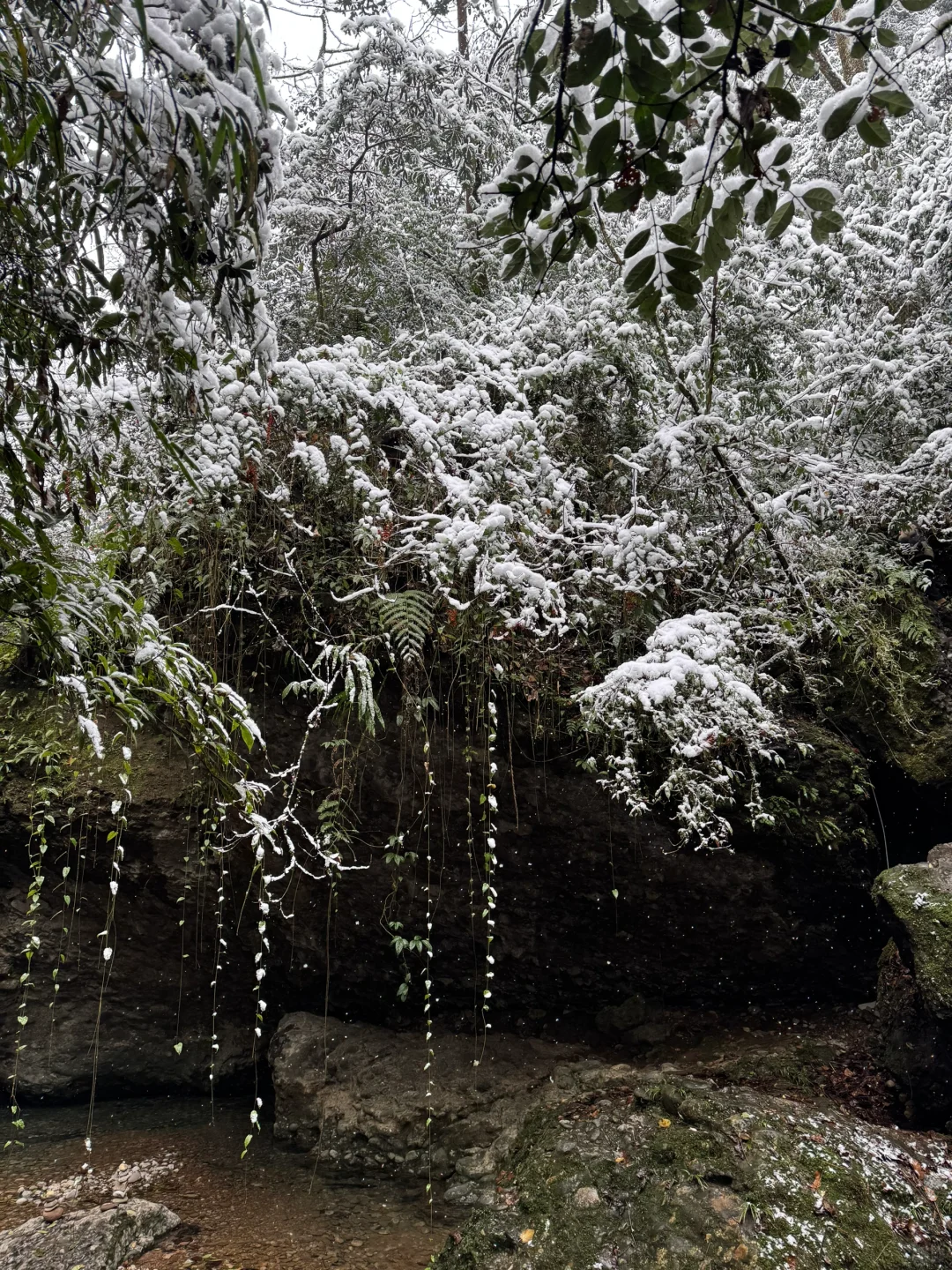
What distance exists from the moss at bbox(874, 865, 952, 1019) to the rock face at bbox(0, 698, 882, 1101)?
20.3 inches

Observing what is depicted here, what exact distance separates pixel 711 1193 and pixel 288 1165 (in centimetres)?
210

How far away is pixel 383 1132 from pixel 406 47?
5.97 meters

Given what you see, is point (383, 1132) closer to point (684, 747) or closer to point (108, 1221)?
point (108, 1221)

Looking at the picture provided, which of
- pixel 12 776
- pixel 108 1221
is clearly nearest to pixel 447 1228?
pixel 108 1221

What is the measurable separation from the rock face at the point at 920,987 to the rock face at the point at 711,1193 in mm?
259

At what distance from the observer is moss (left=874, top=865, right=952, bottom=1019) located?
307 centimetres

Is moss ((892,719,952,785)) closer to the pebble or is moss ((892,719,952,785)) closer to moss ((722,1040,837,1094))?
moss ((722,1040,837,1094))

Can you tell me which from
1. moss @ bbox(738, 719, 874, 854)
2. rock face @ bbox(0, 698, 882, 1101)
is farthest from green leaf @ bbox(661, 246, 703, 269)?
moss @ bbox(738, 719, 874, 854)

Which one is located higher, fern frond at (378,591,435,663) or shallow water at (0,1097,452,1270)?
fern frond at (378,591,435,663)

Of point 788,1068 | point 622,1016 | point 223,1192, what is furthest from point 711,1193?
point 223,1192

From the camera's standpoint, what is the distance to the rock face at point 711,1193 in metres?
2.46

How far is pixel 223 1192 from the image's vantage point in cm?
346

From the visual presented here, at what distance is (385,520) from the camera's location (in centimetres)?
367

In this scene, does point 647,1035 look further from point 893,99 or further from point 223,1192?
point 893,99
